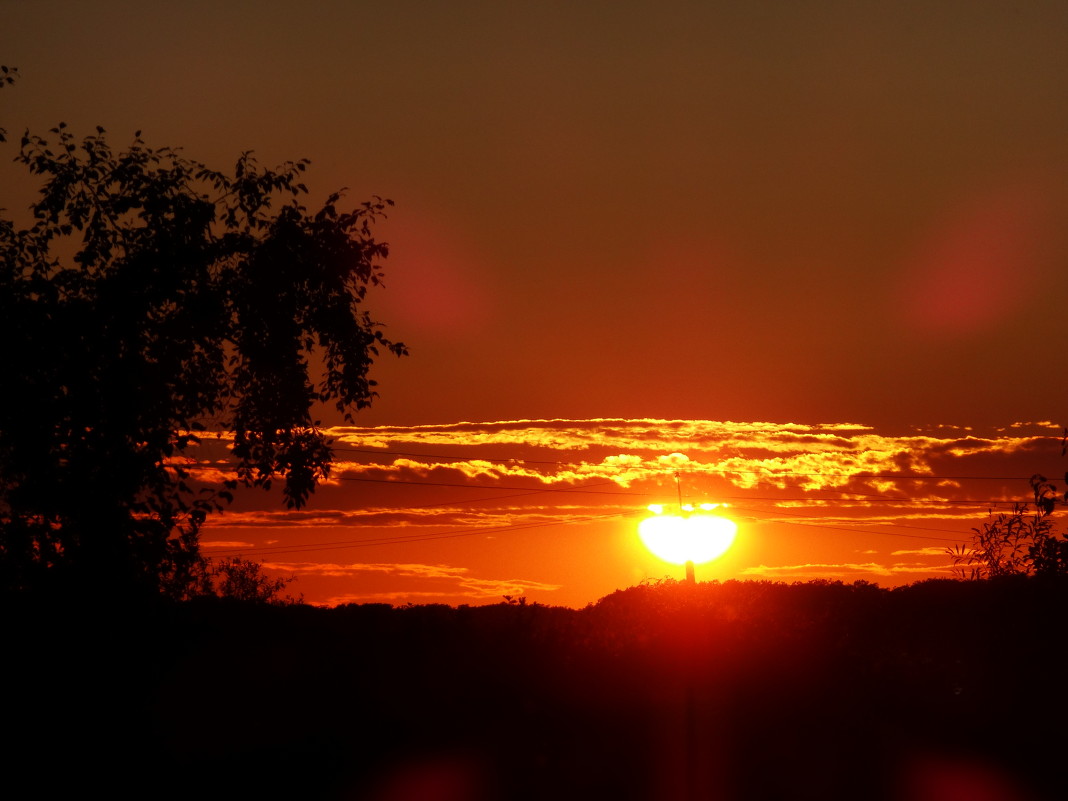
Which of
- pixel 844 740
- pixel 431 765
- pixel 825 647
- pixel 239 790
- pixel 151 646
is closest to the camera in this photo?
pixel 239 790

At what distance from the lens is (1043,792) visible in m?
19.0

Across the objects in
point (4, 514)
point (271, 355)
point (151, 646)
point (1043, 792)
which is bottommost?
point (1043, 792)

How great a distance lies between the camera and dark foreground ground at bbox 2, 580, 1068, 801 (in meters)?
19.3

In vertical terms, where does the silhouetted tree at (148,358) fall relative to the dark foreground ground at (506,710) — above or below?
above

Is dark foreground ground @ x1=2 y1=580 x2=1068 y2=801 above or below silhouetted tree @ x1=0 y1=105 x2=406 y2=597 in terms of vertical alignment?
below

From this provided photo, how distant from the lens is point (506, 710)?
75.4 feet

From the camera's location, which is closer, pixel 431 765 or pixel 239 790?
pixel 239 790

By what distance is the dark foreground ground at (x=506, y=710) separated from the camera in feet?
63.2

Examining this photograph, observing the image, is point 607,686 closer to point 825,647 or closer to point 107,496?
point 825,647

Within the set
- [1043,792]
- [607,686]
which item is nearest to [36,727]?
[607,686]

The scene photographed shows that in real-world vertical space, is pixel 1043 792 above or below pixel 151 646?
below

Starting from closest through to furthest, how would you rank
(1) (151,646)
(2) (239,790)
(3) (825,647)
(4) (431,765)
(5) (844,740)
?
1. (2) (239,790)
2. (4) (431,765)
3. (5) (844,740)
4. (1) (151,646)
5. (3) (825,647)

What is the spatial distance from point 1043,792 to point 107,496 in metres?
16.7

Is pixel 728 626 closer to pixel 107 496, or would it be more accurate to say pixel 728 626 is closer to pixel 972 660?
pixel 972 660
